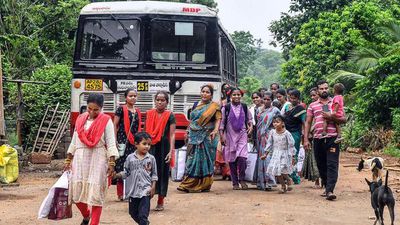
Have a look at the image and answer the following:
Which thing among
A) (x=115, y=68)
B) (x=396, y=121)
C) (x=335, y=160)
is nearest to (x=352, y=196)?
(x=335, y=160)

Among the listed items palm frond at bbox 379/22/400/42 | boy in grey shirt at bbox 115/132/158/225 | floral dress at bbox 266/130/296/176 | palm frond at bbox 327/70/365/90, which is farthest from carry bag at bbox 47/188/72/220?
palm frond at bbox 379/22/400/42

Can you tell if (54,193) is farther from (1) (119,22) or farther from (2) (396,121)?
(2) (396,121)

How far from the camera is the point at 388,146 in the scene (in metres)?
18.1

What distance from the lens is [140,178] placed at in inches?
251

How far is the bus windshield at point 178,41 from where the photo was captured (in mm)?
11516

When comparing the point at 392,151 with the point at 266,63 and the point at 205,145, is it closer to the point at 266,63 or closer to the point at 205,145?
the point at 205,145

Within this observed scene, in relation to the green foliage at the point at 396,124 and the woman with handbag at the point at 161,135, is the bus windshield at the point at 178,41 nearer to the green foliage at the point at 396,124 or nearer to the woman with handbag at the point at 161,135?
the woman with handbag at the point at 161,135

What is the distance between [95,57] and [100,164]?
566cm

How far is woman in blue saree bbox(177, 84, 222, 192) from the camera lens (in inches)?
370

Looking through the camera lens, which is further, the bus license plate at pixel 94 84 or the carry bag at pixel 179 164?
the bus license plate at pixel 94 84

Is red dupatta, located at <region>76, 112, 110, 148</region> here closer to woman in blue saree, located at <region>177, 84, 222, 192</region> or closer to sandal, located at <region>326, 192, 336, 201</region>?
woman in blue saree, located at <region>177, 84, 222, 192</region>

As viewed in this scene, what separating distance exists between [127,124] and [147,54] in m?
3.38

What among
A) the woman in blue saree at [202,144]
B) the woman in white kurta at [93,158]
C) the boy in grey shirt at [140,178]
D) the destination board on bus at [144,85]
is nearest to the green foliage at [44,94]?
the destination board on bus at [144,85]

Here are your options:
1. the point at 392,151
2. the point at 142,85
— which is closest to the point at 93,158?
the point at 142,85
